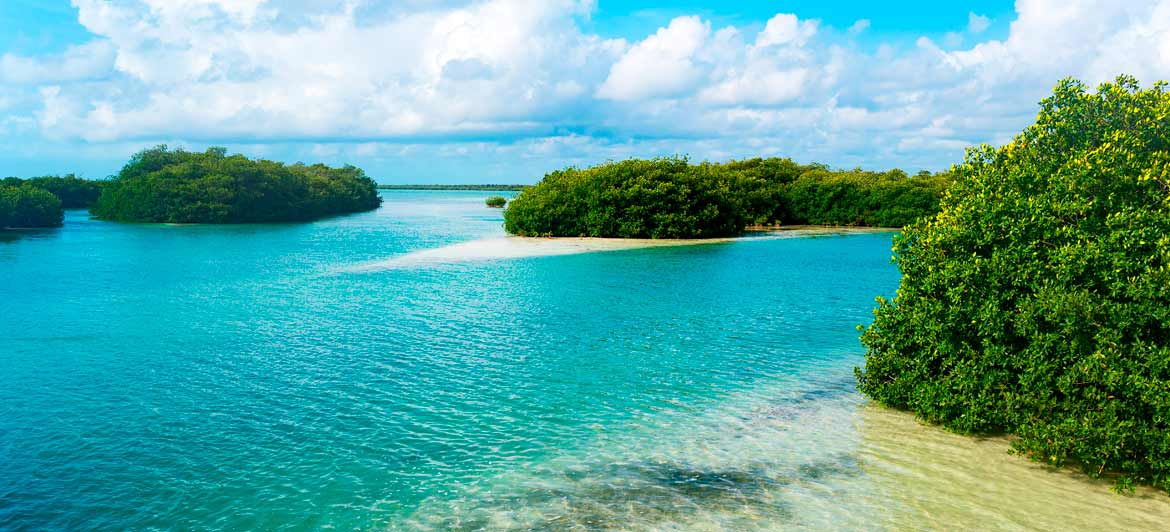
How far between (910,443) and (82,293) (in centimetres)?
3243

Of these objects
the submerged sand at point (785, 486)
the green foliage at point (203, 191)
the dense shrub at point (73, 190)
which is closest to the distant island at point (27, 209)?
the green foliage at point (203, 191)

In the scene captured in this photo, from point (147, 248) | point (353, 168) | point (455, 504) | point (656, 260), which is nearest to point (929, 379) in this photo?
point (455, 504)

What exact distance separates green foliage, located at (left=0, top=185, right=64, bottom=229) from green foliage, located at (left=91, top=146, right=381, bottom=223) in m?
10.8

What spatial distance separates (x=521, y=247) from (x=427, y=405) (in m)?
39.1

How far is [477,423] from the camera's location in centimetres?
1415

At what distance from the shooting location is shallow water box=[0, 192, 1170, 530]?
10359mm

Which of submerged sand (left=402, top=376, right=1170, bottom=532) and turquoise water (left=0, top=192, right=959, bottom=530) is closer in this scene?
submerged sand (left=402, top=376, right=1170, bottom=532)

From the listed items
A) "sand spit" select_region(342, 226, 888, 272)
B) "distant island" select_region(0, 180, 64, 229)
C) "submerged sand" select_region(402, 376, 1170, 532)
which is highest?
"distant island" select_region(0, 180, 64, 229)

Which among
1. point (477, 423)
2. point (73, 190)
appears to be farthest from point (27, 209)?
point (477, 423)

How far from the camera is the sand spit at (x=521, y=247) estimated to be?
44.3 meters

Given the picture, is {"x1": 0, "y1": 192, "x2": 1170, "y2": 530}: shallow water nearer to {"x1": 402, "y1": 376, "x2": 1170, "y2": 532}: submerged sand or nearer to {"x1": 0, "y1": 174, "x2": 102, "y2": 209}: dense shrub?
{"x1": 402, "y1": 376, "x2": 1170, "y2": 532}: submerged sand

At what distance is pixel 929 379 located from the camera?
1381 centimetres

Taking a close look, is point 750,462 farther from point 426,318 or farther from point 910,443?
point 426,318

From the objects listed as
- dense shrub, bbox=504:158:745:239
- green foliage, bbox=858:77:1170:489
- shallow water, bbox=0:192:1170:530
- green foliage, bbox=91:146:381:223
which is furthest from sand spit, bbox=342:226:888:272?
green foliage, bbox=91:146:381:223
